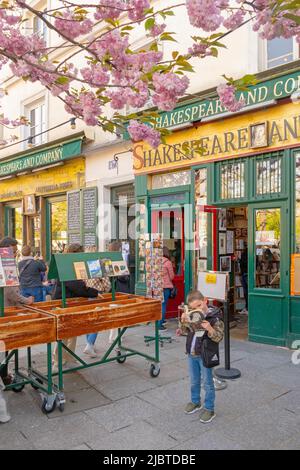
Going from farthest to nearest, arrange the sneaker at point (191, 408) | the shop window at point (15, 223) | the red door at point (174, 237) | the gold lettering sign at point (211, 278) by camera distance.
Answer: the shop window at point (15, 223) → the red door at point (174, 237) → the gold lettering sign at point (211, 278) → the sneaker at point (191, 408)

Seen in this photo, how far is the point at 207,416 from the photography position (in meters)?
3.93

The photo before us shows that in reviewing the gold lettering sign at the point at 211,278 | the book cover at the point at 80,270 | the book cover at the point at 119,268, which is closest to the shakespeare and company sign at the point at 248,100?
the gold lettering sign at the point at 211,278

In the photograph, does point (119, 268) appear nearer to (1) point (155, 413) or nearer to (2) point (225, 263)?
(1) point (155, 413)

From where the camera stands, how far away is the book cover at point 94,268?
16.7ft

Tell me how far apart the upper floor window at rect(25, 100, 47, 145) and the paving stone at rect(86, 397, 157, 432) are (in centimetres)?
1022

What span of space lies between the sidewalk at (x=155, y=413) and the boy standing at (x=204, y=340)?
0.23 meters

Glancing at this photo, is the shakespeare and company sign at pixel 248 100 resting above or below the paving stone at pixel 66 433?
above

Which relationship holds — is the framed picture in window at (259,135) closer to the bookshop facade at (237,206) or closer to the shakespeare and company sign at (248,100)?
the bookshop facade at (237,206)

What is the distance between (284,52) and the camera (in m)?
7.07

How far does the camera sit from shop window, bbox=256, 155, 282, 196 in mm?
6719

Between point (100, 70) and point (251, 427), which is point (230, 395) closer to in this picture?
point (251, 427)

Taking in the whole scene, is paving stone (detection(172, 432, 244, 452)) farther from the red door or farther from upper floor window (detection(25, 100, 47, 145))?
upper floor window (detection(25, 100, 47, 145))

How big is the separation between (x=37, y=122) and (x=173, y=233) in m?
7.32
